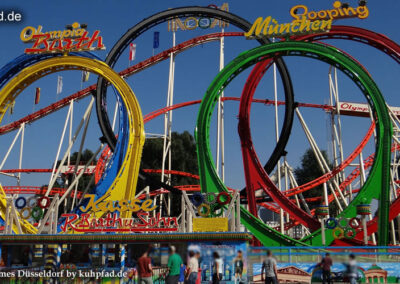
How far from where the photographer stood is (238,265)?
30.4ft

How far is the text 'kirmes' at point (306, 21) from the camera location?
52.5 feet

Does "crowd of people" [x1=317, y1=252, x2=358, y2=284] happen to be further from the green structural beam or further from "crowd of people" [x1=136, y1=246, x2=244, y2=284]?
the green structural beam

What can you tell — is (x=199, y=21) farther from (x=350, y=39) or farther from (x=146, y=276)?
(x=146, y=276)

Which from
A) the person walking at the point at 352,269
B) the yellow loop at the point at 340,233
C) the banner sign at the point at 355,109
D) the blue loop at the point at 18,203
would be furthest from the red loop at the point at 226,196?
the banner sign at the point at 355,109

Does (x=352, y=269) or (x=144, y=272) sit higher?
(x=144, y=272)

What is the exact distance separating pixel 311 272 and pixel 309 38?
10.5m

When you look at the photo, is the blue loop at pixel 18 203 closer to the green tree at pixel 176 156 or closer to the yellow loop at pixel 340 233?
the yellow loop at pixel 340 233

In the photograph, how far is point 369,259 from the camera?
899cm

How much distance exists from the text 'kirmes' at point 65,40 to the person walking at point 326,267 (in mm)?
12607

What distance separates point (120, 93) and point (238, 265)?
28.6 feet

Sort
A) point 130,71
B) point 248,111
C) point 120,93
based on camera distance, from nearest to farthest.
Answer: point 120,93, point 248,111, point 130,71

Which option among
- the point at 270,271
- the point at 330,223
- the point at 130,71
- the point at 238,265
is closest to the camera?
the point at 270,271

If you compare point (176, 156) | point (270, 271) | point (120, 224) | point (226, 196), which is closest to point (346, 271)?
point (270, 271)

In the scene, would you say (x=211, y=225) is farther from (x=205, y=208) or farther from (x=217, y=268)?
(x=217, y=268)
